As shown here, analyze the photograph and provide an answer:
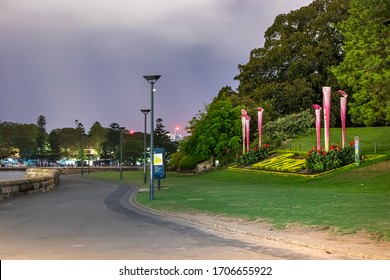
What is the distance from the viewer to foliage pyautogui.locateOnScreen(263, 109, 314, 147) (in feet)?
185

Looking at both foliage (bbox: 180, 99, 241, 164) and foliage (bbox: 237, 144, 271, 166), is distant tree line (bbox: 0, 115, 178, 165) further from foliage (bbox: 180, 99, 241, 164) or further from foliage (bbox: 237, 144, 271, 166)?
foliage (bbox: 237, 144, 271, 166)

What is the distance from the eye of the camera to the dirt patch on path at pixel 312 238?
10.1 meters

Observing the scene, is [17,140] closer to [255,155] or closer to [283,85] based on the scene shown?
[283,85]

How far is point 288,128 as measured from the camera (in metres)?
57.3

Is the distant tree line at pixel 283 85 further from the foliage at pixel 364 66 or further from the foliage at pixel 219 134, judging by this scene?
the foliage at pixel 364 66

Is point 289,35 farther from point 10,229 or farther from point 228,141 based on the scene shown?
point 10,229

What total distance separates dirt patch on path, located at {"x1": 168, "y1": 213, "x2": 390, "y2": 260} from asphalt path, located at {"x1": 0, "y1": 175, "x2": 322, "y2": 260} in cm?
59

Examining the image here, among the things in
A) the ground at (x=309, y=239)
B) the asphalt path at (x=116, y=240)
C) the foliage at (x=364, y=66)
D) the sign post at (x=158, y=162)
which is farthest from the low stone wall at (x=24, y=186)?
the foliage at (x=364, y=66)

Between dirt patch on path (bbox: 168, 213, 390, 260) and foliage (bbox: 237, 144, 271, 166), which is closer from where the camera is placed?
dirt patch on path (bbox: 168, 213, 390, 260)

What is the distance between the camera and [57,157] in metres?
175

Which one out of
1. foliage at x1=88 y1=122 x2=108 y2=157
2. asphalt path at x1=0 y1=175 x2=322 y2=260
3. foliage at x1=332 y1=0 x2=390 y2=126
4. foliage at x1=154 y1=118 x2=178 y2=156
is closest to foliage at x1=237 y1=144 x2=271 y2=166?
foliage at x1=332 y1=0 x2=390 y2=126

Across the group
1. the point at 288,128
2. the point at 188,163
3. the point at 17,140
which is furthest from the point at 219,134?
the point at 17,140

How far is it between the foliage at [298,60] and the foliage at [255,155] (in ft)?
46.7
